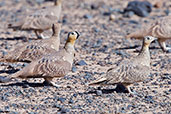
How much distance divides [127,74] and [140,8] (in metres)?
8.20

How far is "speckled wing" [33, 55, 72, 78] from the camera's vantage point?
→ 7645 millimetres

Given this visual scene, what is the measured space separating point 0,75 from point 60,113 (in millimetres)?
2597

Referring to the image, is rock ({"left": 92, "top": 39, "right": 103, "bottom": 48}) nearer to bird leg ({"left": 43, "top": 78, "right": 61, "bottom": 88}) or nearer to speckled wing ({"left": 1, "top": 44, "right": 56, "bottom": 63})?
speckled wing ({"left": 1, "top": 44, "right": 56, "bottom": 63})

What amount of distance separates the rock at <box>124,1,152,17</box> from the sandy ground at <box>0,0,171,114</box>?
0.18 meters

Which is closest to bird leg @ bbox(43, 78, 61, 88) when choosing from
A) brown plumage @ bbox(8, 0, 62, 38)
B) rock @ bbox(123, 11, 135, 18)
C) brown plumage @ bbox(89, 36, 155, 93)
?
brown plumage @ bbox(89, 36, 155, 93)

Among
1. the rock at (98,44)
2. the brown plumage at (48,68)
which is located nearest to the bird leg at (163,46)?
the rock at (98,44)

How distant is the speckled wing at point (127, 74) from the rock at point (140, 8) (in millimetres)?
7820

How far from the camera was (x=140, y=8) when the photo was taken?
15242 millimetres

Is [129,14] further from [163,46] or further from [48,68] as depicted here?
[48,68]

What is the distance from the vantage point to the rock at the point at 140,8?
15.2m

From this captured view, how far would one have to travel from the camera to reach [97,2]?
55.8ft

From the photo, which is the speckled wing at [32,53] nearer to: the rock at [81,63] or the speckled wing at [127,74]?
the rock at [81,63]

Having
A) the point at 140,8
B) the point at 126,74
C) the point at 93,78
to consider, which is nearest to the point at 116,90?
the point at 126,74

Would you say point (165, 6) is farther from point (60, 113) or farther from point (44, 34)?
point (60, 113)
